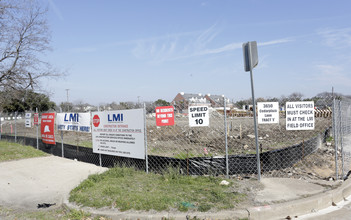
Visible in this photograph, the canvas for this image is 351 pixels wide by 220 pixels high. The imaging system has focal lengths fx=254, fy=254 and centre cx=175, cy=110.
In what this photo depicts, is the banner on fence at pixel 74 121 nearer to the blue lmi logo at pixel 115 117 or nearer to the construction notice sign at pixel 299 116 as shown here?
the blue lmi logo at pixel 115 117

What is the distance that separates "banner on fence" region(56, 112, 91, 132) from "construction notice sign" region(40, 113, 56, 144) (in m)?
0.40

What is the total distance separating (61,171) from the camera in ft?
26.4

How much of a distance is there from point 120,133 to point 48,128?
535 cm

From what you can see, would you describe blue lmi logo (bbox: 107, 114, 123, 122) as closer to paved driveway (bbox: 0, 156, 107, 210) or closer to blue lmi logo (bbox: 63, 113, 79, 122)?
paved driveway (bbox: 0, 156, 107, 210)

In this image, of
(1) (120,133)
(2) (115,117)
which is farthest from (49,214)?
(2) (115,117)

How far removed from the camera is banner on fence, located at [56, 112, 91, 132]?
9.12 metres

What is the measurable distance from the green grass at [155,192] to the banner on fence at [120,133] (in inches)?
Answer: 32.1

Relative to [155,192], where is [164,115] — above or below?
above

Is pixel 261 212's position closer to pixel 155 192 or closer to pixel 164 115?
pixel 155 192

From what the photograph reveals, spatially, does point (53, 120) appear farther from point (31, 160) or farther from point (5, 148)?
point (5, 148)

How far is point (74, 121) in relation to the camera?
974 centimetres

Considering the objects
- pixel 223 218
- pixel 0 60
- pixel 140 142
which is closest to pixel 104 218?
pixel 223 218

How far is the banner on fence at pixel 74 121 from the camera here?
359 inches

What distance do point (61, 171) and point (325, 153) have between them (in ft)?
32.6
